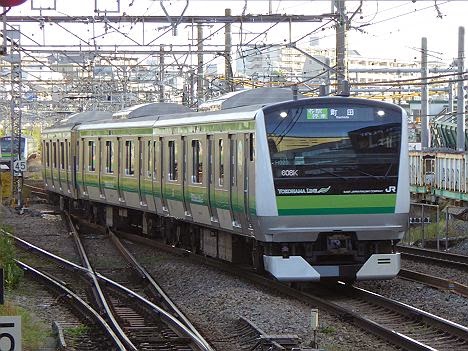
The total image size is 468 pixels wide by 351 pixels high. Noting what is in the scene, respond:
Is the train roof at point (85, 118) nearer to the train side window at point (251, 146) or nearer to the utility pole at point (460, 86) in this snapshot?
the utility pole at point (460, 86)

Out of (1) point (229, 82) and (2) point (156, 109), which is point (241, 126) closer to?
(2) point (156, 109)

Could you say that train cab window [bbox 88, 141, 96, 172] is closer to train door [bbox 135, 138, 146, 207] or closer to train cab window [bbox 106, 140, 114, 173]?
train cab window [bbox 106, 140, 114, 173]

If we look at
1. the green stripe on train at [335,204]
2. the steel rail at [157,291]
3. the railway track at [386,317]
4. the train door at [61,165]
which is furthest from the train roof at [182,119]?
the train door at [61,165]

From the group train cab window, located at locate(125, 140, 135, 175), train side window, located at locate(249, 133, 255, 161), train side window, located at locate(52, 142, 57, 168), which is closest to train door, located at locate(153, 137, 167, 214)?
train cab window, located at locate(125, 140, 135, 175)

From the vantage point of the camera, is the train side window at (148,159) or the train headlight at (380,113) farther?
the train side window at (148,159)

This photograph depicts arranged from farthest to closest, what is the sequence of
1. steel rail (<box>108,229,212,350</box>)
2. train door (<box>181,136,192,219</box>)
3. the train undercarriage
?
train door (<box>181,136,192,219</box>) < the train undercarriage < steel rail (<box>108,229,212,350</box>)

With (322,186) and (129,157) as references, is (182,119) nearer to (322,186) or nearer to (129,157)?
(129,157)

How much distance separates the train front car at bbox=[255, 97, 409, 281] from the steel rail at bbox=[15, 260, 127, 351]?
2491mm

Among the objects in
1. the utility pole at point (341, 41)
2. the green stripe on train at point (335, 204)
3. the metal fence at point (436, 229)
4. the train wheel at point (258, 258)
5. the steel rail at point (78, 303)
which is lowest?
the metal fence at point (436, 229)

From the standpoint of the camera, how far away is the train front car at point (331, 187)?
1396cm

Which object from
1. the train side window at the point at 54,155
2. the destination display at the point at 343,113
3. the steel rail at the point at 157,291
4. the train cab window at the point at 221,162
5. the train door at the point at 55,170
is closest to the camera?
the steel rail at the point at 157,291

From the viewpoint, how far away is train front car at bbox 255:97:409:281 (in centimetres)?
1396

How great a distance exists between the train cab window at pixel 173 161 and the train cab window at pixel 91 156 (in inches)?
289

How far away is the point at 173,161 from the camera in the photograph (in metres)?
19.7
